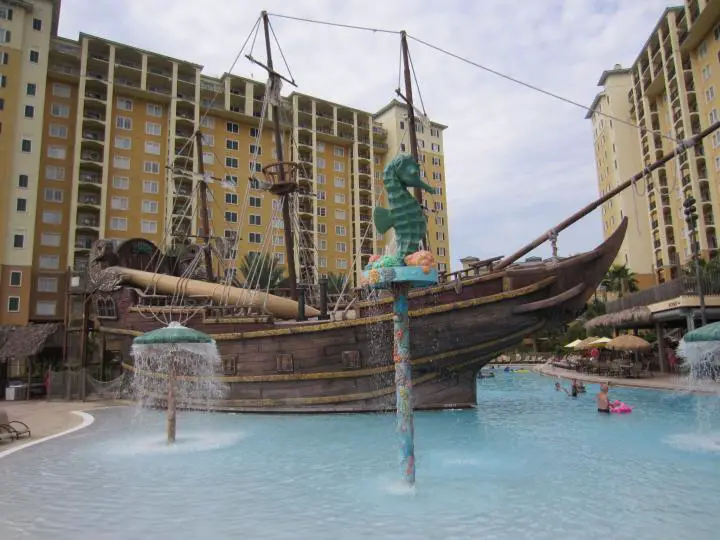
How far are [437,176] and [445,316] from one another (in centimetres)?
4541

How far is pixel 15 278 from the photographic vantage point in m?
32.5

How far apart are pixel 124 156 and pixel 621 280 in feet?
141

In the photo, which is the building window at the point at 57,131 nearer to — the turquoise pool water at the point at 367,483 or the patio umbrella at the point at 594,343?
the turquoise pool water at the point at 367,483

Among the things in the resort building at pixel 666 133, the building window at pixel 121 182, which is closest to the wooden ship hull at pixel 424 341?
the resort building at pixel 666 133

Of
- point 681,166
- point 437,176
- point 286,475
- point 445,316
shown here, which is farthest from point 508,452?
point 437,176

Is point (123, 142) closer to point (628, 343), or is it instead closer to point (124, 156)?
point (124, 156)

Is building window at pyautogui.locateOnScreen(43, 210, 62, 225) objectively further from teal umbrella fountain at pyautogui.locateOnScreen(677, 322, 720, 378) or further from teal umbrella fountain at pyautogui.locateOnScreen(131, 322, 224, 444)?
teal umbrella fountain at pyautogui.locateOnScreen(677, 322, 720, 378)

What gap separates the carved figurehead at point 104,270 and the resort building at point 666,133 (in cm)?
2896

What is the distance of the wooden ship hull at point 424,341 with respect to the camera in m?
13.7

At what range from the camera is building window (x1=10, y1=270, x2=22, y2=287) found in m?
32.3

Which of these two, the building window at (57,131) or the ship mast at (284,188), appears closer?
the ship mast at (284,188)

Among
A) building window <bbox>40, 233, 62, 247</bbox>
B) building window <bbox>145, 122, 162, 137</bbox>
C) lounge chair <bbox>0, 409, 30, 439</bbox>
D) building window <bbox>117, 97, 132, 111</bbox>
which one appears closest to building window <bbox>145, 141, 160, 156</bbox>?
building window <bbox>145, 122, 162, 137</bbox>

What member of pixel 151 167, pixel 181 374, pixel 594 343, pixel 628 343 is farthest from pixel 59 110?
pixel 628 343

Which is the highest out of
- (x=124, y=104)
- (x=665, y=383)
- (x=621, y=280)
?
(x=124, y=104)
